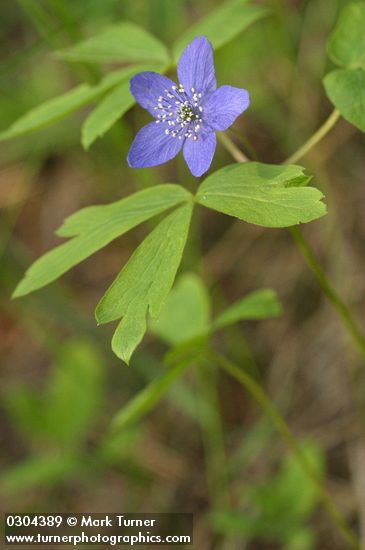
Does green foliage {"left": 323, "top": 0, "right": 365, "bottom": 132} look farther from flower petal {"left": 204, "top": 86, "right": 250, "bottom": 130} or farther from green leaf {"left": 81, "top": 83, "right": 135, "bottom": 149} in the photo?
green leaf {"left": 81, "top": 83, "right": 135, "bottom": 149}

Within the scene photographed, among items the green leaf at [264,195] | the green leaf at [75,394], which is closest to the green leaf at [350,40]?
the green leaf at [264,195]

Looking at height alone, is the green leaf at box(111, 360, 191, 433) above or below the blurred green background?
below

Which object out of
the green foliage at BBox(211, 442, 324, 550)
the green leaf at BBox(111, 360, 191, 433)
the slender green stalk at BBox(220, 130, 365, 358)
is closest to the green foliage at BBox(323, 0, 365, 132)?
the slender green stalk at BBox(220, 130, 365, 358)

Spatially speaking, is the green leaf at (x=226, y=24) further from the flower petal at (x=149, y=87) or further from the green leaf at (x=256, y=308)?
the green leaf at (x=256, y=308)

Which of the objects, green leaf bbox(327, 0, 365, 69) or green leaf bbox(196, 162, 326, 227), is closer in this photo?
green leaf bbox(196, 162, 326, 227)

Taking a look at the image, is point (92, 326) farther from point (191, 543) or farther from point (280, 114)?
point (280, 114)

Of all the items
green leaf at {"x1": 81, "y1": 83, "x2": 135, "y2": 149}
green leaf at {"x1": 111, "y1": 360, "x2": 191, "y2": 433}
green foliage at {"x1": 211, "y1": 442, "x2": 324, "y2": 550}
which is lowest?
green foliage at {"x1": 211, "y1": 442, "x2": 324, "y2": 550}

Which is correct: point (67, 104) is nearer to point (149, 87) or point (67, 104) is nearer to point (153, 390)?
point (149, 87)
